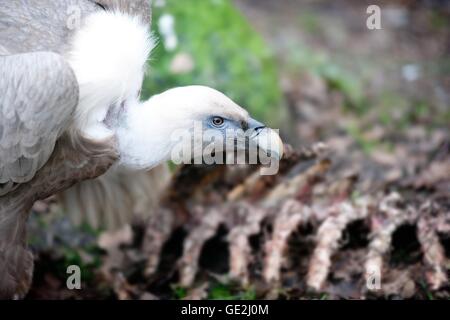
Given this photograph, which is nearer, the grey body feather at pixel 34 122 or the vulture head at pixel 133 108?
the grey body feather at pixel 34 122

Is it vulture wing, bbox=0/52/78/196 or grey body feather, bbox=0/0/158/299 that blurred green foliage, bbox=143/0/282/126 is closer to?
grey body feather, bbox=0/0/158/299

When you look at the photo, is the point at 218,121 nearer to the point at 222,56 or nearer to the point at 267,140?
the point at 267,140

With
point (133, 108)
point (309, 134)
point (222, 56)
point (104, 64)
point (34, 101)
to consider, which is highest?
point (222, 56)

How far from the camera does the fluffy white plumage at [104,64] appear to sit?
3.76 meters

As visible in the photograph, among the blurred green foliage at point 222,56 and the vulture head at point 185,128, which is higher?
the blurred green foliage at point 222,56

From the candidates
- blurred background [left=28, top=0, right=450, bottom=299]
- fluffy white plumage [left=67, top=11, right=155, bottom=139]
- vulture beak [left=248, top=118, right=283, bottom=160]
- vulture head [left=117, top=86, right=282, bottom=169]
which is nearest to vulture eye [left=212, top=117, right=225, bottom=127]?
vulture head [left=117, top=86, right=282, bottom=169]

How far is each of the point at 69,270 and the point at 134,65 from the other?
5.70 feet

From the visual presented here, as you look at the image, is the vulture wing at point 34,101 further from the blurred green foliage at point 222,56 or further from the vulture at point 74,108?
the blurred green foliage at point 222,56

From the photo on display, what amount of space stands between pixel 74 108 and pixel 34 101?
0.21 m

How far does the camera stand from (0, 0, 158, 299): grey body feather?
11.5 feet

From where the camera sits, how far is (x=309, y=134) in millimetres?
6875

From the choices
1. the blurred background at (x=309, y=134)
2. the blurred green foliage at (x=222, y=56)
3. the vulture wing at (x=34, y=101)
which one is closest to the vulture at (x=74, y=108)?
the vulture wing at (x=34, y=101)

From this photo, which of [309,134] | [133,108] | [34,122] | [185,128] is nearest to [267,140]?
[185,128]
